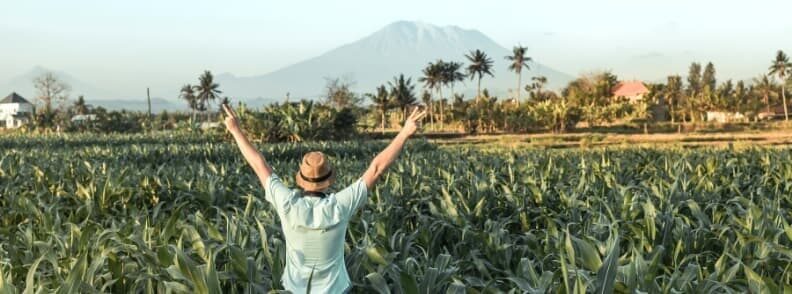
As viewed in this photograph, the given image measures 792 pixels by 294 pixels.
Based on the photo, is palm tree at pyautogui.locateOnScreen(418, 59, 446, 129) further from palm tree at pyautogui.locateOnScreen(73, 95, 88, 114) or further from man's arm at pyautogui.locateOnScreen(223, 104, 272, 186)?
man's arm at pyautogui.locateOnScreen(223, 104, 272, 186)

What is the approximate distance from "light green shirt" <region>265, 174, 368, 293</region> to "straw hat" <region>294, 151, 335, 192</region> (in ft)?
0.18

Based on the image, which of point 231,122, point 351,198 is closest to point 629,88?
point 231,122

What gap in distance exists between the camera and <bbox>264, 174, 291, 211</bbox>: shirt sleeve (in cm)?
279

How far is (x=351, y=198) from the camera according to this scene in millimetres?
2764

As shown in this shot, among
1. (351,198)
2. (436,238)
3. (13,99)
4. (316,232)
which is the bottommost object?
(436,238)

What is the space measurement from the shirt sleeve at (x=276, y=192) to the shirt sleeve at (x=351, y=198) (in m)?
0.24

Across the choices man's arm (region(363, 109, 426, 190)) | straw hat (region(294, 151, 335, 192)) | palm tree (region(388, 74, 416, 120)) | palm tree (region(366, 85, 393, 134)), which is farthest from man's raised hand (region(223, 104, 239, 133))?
palm tree (region(388, 74, 416, 120))

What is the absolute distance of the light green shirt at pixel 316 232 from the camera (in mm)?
2730

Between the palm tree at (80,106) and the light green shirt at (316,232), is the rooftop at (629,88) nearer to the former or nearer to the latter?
the palm tree at (80,106)

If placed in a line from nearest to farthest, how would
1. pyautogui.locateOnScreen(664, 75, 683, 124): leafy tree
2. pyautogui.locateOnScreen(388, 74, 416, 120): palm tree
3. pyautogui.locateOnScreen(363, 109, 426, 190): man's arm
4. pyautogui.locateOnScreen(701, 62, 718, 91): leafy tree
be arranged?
1. pyautogui.locateOnScreen(363, 109, 426, 190): man's arm
2. pyautogui.locateOnScreen(388, 74, 416, 120): palm tree
3. pyautogui.locateOnScreen(664, 75, 683, 124): leafy tree
4. pyautogui.locateOnScreen(701, 62, 718, 91): leafy tree

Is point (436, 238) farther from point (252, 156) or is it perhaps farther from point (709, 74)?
point (709, 74)

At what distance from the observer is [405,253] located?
3570 mm

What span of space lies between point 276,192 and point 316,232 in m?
0.26

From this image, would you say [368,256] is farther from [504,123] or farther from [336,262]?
[504,123]
